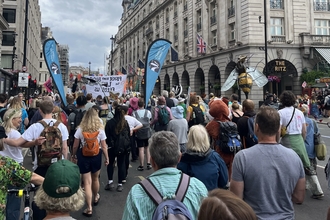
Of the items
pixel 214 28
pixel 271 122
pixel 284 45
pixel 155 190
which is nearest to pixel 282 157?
pixel 271 122

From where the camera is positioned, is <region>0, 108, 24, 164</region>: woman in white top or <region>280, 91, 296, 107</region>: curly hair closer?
<region>0, 108, 24, 164</region>: woman in white top

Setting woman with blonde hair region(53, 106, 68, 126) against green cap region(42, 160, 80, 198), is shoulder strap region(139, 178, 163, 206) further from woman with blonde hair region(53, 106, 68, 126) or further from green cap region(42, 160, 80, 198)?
woman with blonde hair region(53, 106, 68, 126)

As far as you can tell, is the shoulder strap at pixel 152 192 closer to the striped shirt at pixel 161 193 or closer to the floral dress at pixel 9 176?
the striped shirt at pixel 161 193

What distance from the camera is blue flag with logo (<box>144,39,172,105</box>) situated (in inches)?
353

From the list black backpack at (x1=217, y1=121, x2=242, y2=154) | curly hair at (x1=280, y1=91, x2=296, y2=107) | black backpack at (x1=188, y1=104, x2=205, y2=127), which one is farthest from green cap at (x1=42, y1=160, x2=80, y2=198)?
black backpack at (x1=188, y1=104, x2=205, y2=127)

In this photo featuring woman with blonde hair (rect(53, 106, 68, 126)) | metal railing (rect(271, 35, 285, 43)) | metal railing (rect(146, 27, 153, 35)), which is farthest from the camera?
metal railing (rect(146, 27, 153, 35))

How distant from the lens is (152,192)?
1.90 m

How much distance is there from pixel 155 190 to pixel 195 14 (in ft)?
122

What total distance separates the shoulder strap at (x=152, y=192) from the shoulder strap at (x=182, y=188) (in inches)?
5.6

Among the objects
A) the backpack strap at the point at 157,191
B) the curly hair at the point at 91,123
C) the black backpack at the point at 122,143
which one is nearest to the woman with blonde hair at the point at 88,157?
the curly hair at the point at 91,123

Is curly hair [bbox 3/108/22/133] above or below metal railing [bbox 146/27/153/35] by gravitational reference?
below

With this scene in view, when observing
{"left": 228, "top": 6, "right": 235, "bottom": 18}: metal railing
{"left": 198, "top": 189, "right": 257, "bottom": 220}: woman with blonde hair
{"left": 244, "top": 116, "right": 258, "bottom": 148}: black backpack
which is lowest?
{"left": 198, "top": 189, "right": 257, "bottom": 220}: woman with blonde hair

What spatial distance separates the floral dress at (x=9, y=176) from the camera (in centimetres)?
241

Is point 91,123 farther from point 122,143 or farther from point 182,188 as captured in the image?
point 182,188
